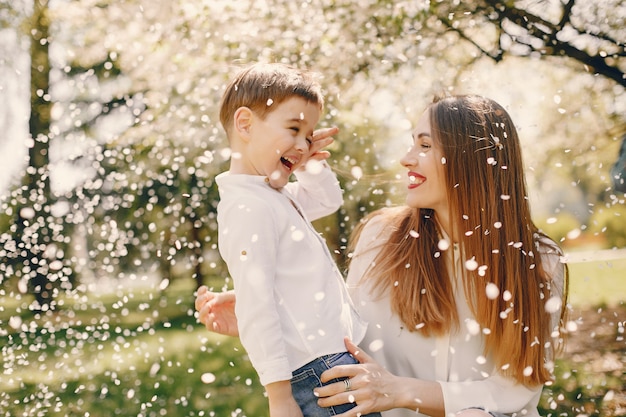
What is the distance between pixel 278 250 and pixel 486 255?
0.77 meters

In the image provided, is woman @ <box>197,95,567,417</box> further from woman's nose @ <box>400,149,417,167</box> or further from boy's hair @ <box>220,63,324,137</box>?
boy's hair @ <box>220,63,324,137</box>

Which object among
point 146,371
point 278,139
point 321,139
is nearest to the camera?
point 278,139

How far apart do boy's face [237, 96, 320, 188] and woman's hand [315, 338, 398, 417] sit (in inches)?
21.9

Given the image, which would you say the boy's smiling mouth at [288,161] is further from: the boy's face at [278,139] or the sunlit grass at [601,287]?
the sunlit grass at [601,287]

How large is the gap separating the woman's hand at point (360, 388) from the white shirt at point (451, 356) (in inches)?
9.6

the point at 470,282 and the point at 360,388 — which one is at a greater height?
the point at 470,282

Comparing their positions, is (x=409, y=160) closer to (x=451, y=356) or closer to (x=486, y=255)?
(x=486, y=255)

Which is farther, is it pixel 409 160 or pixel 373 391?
pixel 409 160

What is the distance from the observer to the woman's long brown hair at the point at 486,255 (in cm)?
240

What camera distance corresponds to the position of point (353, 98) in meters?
6.79

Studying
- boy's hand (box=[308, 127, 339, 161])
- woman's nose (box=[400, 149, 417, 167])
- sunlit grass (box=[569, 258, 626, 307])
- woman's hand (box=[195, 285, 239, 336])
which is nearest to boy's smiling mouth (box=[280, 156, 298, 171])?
boy's hand (box=[308, 127, 339, 161])

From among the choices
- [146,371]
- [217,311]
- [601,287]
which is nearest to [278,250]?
[217,311]

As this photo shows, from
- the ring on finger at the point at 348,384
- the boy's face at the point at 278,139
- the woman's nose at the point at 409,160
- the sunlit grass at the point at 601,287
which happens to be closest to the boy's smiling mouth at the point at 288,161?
the boy's face at the point at 278,139

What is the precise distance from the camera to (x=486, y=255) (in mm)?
2465
